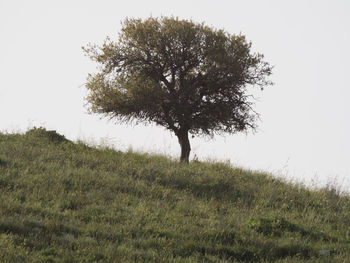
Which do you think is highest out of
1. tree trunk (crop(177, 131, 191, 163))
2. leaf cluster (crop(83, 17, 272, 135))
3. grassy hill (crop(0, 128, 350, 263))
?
leaf cluster (crop(83, 17, 272, 135))

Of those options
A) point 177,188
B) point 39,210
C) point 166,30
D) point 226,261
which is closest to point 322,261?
point 226,261

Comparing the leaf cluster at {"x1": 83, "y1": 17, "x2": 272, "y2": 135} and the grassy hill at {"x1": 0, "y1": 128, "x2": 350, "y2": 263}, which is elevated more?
the leaf cluster at {"x1": 83, "y1": 17, "x2": 272, "y2": 135}

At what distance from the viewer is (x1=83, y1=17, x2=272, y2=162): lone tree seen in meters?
20.2

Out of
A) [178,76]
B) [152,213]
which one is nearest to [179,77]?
[178,76]

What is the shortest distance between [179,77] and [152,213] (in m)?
11.7

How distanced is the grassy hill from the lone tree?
357 cm

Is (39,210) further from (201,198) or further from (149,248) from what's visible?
(201,198)

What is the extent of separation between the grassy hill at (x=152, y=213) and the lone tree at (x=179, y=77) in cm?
357

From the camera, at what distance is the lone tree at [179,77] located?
66.3ft

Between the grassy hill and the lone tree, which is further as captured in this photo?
the lone tree

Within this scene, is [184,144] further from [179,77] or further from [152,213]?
[152,213]

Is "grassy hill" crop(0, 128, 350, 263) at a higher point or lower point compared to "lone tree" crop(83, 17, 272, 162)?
lower

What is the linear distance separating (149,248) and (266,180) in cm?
1001

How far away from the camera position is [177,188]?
47.3 ft
